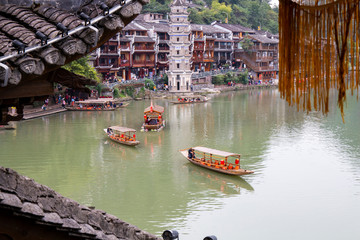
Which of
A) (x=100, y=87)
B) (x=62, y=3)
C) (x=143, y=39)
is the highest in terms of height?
(x=143, y=39)

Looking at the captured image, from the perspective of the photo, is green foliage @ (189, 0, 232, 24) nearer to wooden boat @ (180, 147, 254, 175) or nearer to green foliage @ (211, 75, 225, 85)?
green foliage @ (211, 75, 225, 85)

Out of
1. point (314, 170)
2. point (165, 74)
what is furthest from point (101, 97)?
point (314, 170)

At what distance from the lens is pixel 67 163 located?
17344 mm

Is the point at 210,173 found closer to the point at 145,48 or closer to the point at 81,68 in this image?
the point at 81,68

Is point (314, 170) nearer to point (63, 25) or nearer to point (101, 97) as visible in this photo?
point (63, 25)

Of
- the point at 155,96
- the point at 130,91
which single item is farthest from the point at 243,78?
the point at 130,91

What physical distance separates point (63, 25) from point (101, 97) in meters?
31.8

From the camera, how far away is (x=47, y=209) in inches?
147

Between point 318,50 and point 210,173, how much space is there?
561 inches

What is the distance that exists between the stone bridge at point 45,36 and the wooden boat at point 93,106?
27694mm

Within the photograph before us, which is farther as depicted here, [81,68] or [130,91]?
[130,91]

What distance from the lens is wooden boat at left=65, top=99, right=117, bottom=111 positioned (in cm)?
3097

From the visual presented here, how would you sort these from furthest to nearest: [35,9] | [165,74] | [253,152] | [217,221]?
[165,74] → [253,152] → [217,221] → [35,9]

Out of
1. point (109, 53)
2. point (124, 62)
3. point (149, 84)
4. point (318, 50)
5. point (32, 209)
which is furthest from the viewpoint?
point (124, 62)
